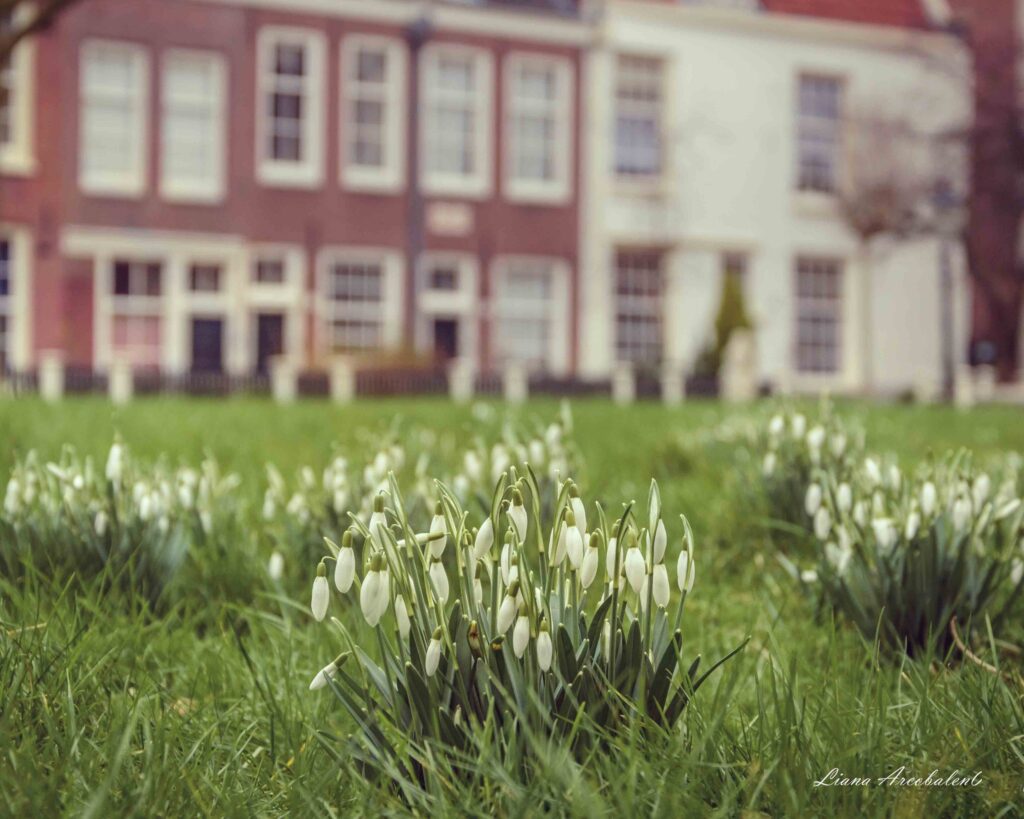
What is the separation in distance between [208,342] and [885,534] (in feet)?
74.1

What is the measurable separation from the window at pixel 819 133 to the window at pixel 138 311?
14632mm

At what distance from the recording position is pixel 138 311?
2392 centimetres

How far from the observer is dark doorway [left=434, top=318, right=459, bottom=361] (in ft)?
85.4

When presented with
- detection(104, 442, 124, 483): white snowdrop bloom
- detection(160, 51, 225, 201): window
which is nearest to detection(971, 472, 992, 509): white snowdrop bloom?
detection(104, 442, 124, 483): white snowdrop bloom

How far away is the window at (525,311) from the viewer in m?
26.2

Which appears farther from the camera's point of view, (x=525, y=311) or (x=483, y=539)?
(x=525, y=311)

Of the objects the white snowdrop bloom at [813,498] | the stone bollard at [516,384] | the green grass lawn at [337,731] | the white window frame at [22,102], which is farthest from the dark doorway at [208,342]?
the white snowdrop bloom at [813,498]

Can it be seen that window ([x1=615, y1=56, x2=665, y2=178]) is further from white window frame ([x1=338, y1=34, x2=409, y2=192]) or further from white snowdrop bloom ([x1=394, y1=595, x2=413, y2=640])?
white snowdrop bloom ([x1=394, y1=595, x2=413, y2=640])

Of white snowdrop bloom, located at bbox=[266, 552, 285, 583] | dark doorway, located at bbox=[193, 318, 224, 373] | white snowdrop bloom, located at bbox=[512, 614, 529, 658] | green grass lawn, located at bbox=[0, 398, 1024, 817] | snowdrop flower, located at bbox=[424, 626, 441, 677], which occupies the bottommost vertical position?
green grass lawn, located at bbox=[0, 398, 1024, 817]

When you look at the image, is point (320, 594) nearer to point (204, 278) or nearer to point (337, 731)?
point (337, 731)

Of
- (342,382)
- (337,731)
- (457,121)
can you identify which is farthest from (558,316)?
(337,731)

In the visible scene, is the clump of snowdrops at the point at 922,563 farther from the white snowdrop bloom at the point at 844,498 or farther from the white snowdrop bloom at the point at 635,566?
the white snowdrop bloom at the point at 635,566

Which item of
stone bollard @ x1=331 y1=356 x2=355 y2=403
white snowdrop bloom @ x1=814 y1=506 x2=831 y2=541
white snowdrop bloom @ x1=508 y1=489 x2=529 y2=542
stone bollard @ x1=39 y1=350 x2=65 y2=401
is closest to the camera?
white snowdrop bloom @ x1=508 y1=489 x2=529 y2=542

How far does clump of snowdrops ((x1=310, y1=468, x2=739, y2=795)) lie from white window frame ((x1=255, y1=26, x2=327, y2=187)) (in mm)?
23399
